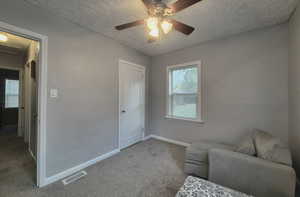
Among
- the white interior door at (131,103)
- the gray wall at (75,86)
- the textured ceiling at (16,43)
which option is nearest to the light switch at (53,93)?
the gray wall at (75,86)

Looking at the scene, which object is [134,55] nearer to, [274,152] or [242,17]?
[242,17]

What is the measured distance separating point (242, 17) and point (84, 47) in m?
2.63

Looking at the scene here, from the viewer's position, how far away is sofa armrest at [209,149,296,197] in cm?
131

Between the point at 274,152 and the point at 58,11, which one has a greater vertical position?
the point at 58,11

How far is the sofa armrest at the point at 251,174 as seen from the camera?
131 centimetres

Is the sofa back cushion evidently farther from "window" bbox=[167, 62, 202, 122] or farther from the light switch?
the light switch

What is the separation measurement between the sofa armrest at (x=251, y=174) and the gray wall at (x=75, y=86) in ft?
6.64

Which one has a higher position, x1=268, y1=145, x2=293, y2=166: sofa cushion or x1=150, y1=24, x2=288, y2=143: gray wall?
x1=150, y1=24, x2=288, y2=143: gray wall

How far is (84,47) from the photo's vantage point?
226 cm

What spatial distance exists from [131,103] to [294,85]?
117 inches

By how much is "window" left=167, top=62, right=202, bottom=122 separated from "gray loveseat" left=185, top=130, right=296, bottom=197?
137cm

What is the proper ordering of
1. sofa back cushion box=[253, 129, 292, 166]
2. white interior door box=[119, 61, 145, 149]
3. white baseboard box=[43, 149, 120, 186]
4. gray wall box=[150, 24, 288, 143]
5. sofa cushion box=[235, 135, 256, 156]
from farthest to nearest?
white interior door box=[119, 61, 145, 149]
gray wall box=[150, 24, 288, 143]
white baseboard box=[43, 149, 120, 186]
sofa cushion box=[235, 135, 256, 156]
sofa back cushion box=[253, 129, 292, 166]

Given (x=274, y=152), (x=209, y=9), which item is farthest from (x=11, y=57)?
(x=274, y=152)

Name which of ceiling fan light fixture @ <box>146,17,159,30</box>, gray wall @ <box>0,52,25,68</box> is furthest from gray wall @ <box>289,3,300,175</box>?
gray wall @ <box>0,52,25,68</box>
